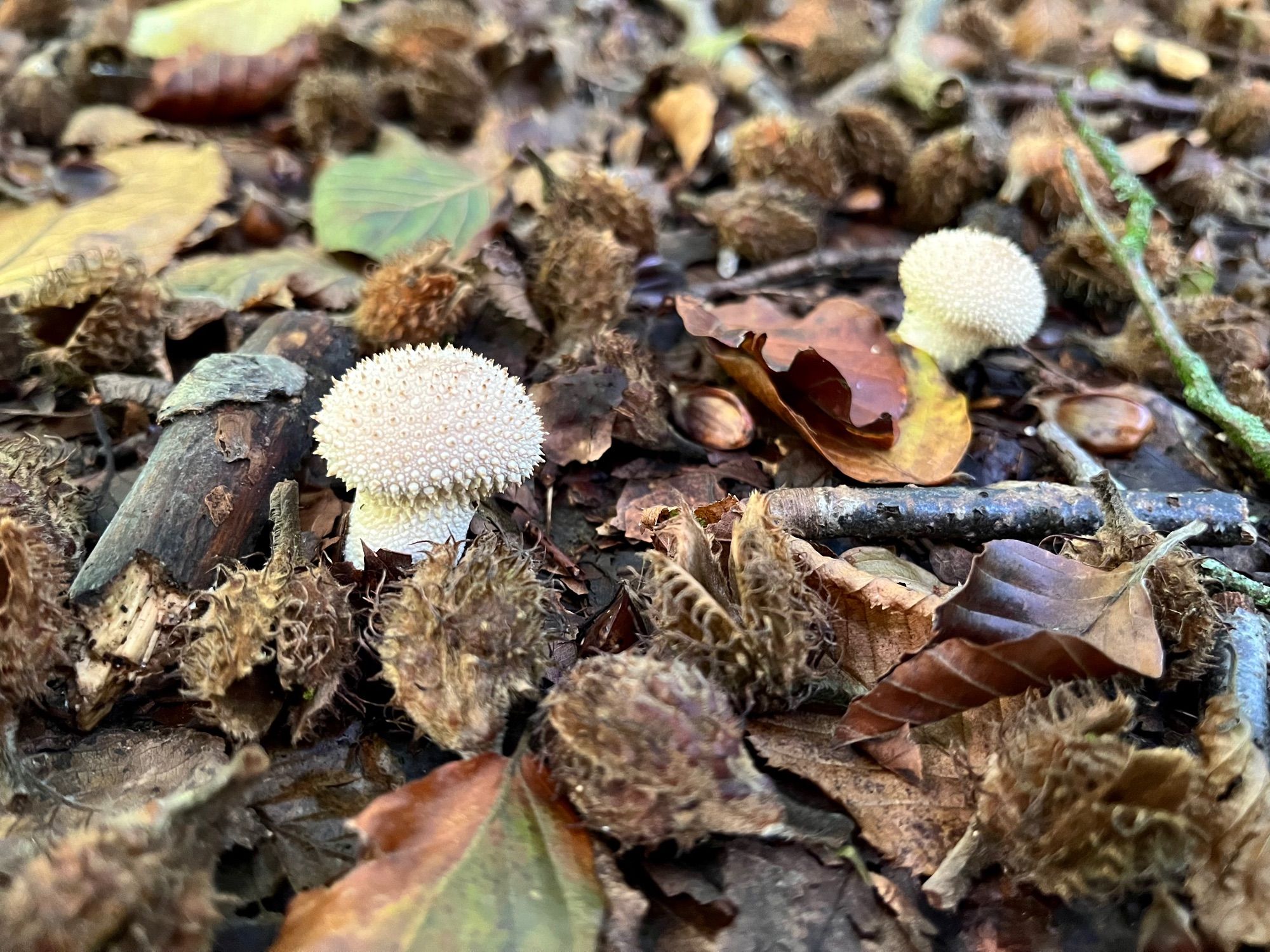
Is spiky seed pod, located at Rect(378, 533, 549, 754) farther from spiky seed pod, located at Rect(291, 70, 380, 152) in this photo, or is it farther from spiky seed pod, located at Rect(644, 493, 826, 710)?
spiky seed pod, located at Rect(291, 70, 380, 152)

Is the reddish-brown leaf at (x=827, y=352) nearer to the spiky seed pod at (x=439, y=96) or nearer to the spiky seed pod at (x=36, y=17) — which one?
the spiky seed pod at (x=439, y=96)

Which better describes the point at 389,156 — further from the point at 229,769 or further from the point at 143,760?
the point at 229,769

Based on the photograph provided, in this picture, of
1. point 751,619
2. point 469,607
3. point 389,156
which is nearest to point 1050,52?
point 389,156

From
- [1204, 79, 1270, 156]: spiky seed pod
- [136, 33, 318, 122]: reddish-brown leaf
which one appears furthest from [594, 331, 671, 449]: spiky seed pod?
[1204, 79, 1270, 156]: spiky seed pod

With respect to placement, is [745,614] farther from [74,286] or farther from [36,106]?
[36,106]

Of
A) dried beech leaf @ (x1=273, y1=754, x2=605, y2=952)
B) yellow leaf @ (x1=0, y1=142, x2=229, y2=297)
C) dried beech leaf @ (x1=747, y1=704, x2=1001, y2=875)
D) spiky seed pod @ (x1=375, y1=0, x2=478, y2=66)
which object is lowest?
dried beech leaf @ (x1=747, y1=704, x2=1001, y2=875)

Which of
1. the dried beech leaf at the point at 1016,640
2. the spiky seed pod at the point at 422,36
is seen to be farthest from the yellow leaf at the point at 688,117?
the dried beech leaf at the point at 1016,640

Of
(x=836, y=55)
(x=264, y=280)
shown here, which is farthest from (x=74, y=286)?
(x=836, y=55)
